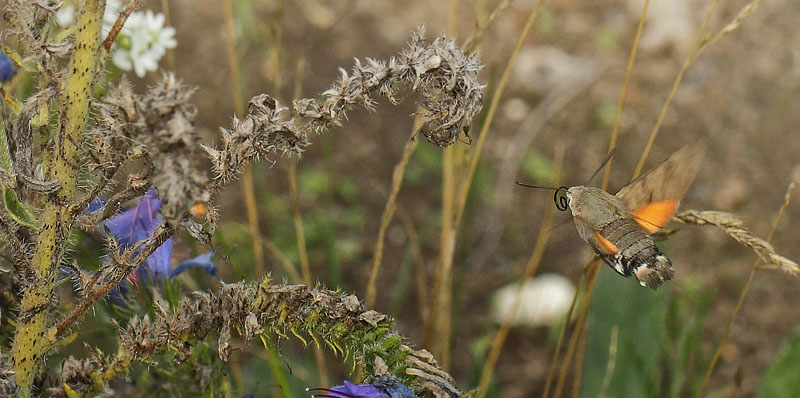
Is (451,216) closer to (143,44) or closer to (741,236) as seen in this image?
(741,236)

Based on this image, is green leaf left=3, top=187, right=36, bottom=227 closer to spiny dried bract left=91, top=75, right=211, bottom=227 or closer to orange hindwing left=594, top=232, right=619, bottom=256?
spiny dried bract left=91, top=75, right=211, bottom=227

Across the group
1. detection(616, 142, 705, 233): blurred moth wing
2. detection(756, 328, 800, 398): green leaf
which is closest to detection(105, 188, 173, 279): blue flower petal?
detection(616, 142, 705, 233): blurred moth wing

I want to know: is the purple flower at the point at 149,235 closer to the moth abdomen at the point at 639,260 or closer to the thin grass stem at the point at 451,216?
the thin grass stem at the point at 451,216

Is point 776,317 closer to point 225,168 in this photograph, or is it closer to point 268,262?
point 268,262

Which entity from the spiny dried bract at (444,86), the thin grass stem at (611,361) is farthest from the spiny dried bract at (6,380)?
the thin grass stem at (611,361)

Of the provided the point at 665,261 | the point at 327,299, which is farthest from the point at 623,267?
the point at 327,299

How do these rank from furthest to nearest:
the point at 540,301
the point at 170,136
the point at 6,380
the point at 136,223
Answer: the point at 540,301 < the point at 136,223 < the point at 6,380 < the point at 170,136

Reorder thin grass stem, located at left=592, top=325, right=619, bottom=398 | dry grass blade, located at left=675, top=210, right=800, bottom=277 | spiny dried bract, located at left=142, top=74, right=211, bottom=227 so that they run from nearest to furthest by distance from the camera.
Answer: spiny dried bract, located at left=142, top=74, right=211, bottom=227 → dry grass blade, located at left=675, top=210, right=800, bottom=277 → thin grass stem, located at left=592, top=325, right=619, bottom=398

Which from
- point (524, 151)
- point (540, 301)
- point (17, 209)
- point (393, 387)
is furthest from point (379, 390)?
point (524, 151)
